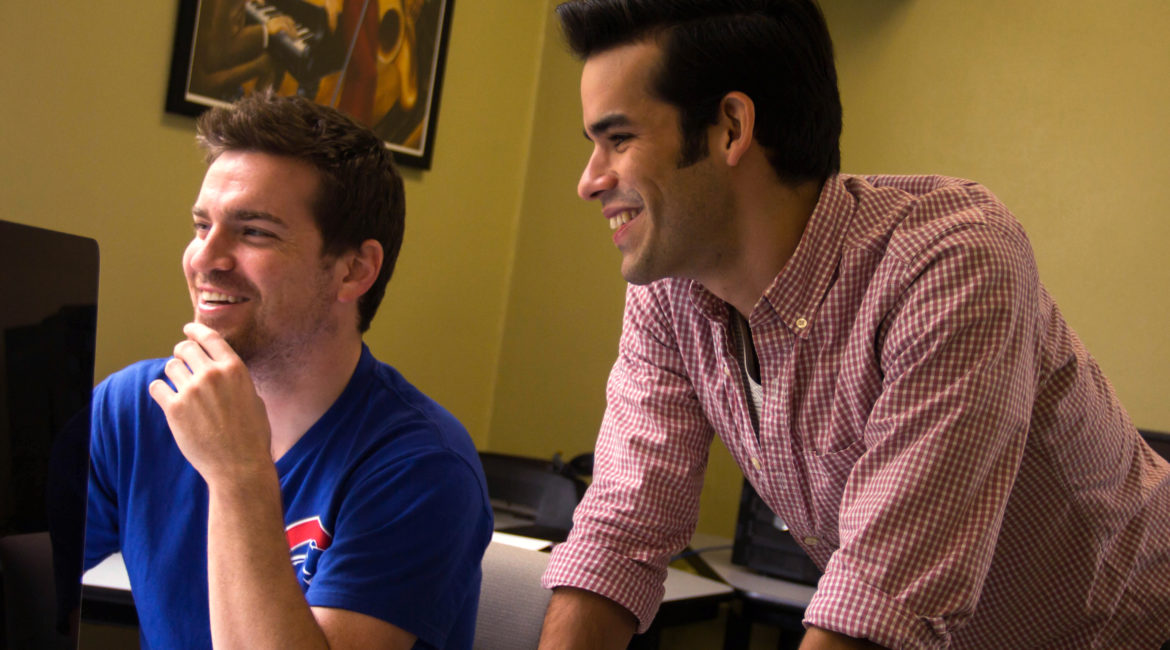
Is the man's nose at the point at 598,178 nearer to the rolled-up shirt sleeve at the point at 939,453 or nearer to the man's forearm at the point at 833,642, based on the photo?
the rolled-up shirt sleeve at the point at 939,453

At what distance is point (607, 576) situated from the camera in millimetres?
1109

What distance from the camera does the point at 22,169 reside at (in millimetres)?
1885

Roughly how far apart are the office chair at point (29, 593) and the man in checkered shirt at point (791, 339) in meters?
0.54

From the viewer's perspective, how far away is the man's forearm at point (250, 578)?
974 mm

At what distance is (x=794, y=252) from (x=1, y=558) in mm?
821

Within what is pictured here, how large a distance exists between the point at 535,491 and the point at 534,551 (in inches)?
38.4

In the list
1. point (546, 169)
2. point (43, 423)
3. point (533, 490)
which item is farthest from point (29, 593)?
point (546, 169)

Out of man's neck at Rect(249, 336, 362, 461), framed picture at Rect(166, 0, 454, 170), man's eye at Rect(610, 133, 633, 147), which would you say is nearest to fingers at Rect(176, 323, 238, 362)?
man's neck at Rect(249, 336, 362, 461)

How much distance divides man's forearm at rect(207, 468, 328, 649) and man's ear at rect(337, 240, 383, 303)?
1.16ft

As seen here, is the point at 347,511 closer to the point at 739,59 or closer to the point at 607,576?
the point at 607,576

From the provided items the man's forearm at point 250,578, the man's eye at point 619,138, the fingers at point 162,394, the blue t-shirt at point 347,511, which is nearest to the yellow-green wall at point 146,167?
the blue t-shirt at point 347,511

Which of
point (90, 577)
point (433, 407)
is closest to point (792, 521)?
point (433, 407)

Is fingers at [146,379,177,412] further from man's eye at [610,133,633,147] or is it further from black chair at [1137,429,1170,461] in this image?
black chair at [1137,429,1170,461]

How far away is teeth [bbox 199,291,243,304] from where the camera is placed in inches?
47.3
